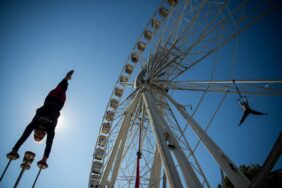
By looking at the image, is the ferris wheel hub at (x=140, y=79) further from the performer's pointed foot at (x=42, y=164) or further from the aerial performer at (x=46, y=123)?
the performer's pointed foot at (x=42, y=164)

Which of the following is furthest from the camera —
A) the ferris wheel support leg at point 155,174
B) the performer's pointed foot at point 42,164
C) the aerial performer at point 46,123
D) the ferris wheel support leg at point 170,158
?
the ferris wheel support leg at point 155,174

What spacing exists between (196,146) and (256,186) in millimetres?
4962

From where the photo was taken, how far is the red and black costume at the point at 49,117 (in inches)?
110

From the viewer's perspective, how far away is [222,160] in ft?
16.5

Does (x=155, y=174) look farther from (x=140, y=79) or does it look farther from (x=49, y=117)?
(x=49, y=117)

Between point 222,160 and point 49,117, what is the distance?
433 centimetres

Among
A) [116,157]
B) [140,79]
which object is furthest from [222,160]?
[140,79]

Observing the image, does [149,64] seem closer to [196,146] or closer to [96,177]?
[196,146]

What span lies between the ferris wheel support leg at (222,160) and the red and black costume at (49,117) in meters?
4.03

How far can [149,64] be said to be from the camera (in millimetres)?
10234

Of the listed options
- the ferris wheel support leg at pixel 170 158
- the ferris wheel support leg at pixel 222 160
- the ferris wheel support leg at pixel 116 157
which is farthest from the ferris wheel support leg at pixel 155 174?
the ferris wheel support leg at pixel 170 158

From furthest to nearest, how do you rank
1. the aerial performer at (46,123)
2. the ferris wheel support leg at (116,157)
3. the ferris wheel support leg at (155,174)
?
the ferris wheel support leg at (155,174)
the ferris wheel support leg at (116,157)
the aerial performer at (46,123)

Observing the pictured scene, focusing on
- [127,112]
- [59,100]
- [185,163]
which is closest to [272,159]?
[59,100]

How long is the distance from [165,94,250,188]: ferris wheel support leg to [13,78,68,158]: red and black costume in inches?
159
